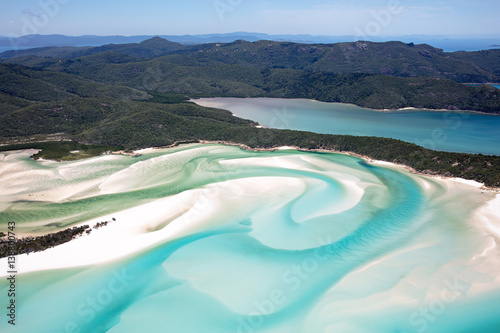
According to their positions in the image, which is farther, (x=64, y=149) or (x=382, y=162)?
(x=64, y=149)

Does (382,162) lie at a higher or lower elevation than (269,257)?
higher

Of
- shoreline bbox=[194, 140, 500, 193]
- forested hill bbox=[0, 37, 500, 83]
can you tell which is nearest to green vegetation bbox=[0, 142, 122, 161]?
shoreline bbox=[194, 140, 500, 193]

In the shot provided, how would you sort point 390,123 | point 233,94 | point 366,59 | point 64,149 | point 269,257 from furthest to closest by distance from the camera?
point 366,59 < point 233,94 < point 390,123 < point 64,149 < point 269,257

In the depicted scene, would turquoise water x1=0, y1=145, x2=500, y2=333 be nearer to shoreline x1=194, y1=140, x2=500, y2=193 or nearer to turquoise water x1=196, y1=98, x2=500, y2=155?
shoreline x1=194, y1=140, x2=500, y2=193

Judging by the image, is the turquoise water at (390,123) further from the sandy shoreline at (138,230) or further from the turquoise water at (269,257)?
the sandy shoreline at (138,230)

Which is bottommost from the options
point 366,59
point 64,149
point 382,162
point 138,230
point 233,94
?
point 138,230

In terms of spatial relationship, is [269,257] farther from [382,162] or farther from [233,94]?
[233,94]

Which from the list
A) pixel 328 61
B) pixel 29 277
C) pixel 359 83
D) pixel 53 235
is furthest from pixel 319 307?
pixel 328 61

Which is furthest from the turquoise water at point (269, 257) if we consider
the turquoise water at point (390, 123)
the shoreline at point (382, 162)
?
the turquoise water at point (390, 123)

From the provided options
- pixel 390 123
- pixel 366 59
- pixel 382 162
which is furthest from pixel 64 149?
pixel 366 59
